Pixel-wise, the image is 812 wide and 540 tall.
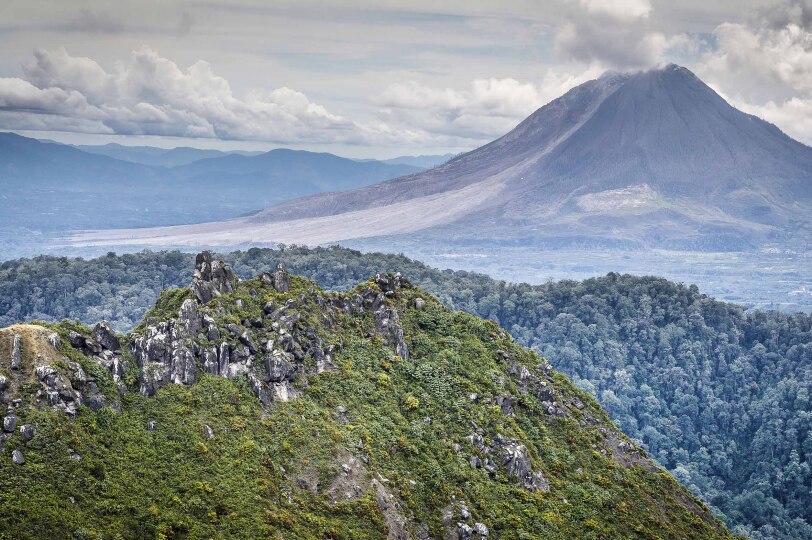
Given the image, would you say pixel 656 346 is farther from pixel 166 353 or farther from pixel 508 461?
A: pixel 166 353

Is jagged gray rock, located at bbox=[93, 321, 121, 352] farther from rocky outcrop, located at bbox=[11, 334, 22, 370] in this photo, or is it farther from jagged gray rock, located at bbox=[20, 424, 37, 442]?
jagged gray rock, located at bbox=[20, 424, 37, 442]

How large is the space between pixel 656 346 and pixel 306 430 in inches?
2882

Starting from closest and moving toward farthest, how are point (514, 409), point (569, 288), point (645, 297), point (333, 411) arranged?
point (333, 411) < point (514, 409) < point (645, 297) < point (569, 288)

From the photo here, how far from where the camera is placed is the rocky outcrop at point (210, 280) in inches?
1241

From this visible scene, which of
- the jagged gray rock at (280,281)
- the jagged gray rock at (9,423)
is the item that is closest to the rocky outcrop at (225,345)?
the jagged gray rock at (280,281)

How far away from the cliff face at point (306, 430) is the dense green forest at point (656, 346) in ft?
107

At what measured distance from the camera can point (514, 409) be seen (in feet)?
118

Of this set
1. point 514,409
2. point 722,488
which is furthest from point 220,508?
point 722,488

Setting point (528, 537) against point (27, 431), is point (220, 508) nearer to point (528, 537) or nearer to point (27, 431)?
point (27, 431)

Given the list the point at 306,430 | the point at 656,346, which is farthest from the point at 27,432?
the point at 656,346

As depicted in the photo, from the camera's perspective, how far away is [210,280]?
1266 inches

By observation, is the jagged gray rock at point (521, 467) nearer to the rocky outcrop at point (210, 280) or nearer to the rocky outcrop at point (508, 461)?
the rocky outcrop at point (508, 461)

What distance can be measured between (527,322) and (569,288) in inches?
306

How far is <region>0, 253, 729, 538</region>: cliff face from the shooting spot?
23875 mm
